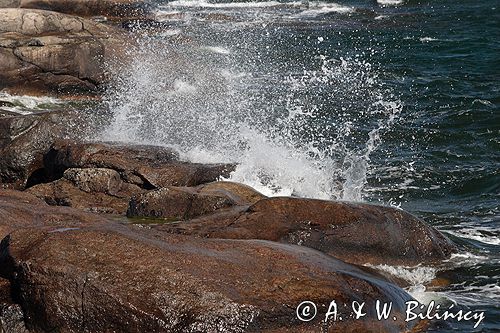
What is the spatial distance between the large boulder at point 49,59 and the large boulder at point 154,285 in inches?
513

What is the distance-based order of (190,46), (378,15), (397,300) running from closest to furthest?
1. (397,300)
2. (190,46)
3. (378,15)

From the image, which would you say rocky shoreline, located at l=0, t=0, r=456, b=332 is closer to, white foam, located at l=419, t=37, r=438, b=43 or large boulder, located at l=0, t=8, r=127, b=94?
large boulder, located at l=0, t=8, r=127, b=94

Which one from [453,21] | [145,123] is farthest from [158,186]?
[453,21]

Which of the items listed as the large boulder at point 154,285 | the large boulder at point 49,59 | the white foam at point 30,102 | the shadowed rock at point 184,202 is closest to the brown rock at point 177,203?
the shadowed rock at point 184,202

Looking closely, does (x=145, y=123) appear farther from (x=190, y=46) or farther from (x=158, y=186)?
(x=190, y=46)

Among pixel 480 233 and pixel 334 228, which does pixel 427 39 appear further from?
pixel 334 228

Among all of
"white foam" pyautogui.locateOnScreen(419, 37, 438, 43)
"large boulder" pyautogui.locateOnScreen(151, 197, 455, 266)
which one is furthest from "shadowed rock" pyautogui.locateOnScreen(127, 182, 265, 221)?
"white foam" pyautogui.locateOnScreen(419, 37, 438, 43)

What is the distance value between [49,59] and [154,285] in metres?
14.0

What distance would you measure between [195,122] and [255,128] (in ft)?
3.65

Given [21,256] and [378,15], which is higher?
[21,256]

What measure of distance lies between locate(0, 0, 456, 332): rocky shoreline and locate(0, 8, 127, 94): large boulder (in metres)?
5.40

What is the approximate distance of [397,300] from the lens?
24.4ft

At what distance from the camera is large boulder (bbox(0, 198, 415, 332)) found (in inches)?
244

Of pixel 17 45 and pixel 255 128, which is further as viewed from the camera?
pixel 17 45
